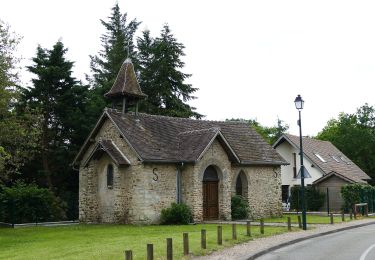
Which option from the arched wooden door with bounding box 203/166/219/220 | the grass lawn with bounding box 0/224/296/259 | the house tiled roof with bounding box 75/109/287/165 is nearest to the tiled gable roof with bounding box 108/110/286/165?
the house tiled roof with bounding box 75/109/287/165

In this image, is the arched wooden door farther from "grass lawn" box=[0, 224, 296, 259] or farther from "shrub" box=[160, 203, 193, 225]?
"grass lawn" box=[0, 224, 296, 259]

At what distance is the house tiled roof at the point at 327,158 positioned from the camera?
43.3 meters

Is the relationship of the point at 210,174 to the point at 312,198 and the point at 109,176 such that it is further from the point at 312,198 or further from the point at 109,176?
the point at 312,198

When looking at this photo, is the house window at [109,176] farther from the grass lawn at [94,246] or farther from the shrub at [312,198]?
the shrub at [312,198]

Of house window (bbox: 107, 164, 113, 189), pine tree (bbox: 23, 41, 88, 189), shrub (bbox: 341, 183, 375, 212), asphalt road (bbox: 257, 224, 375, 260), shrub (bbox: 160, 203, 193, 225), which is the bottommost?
asphalt road (bbox: 257, 224, 375, 260)

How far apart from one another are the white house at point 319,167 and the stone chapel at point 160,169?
973 cm

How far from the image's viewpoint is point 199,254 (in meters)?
14.4

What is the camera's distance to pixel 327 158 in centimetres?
4616

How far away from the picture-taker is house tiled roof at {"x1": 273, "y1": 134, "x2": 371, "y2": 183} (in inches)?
1704

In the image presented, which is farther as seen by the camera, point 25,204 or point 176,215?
point 25,204

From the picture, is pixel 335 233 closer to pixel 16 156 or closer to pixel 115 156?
pixel 115 156

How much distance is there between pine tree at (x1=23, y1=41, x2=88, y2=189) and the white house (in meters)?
18.7

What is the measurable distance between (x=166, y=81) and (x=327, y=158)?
53.9 ft

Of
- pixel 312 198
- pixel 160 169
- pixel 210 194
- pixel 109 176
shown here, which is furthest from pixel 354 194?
pixel 109 176
